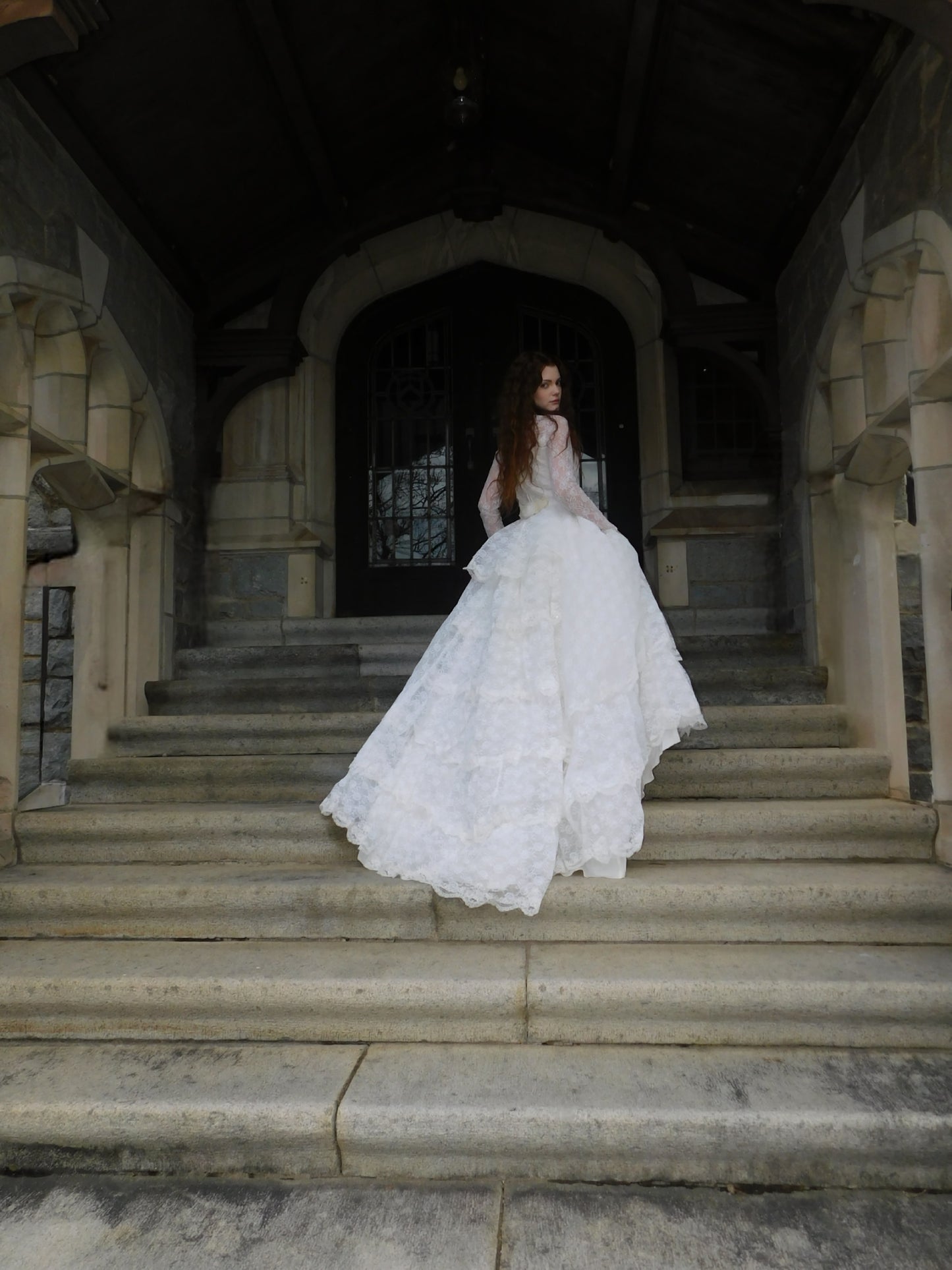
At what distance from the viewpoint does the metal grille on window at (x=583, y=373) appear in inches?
231

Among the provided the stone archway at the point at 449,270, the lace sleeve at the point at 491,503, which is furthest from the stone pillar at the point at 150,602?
the lace sleeve at the point at 491,503

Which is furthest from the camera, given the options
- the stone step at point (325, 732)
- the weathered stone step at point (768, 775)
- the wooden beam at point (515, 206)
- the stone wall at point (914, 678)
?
the wooden beam at point (515, 206)

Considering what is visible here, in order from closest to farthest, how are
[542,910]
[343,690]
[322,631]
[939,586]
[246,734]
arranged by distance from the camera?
1. [542,910]
2. [939,586]
3. [246,734]
4. [343,690]
5. [322,631]

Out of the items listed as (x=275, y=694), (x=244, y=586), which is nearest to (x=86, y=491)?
(x=244, y=586)

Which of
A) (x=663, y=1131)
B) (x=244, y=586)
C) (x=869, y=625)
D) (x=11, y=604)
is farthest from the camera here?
(x=244, y=586)

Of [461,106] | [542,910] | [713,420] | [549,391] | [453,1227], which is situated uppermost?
[461,106]

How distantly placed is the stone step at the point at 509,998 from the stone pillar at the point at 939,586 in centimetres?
81

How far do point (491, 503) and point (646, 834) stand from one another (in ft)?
4.81

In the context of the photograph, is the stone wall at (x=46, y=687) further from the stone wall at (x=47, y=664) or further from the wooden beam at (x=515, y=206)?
the wooden beam at (x=515, y=206)

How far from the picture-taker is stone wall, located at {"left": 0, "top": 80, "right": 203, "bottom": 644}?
331 cm

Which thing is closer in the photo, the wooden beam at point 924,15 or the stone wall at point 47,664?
the wooden beam at point 924,15

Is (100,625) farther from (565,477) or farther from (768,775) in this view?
(768,775)

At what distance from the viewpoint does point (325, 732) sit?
12.8 feet

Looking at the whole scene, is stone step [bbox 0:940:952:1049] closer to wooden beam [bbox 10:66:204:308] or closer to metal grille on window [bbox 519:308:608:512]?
wooden beam [bbox 10:66:204:308]
